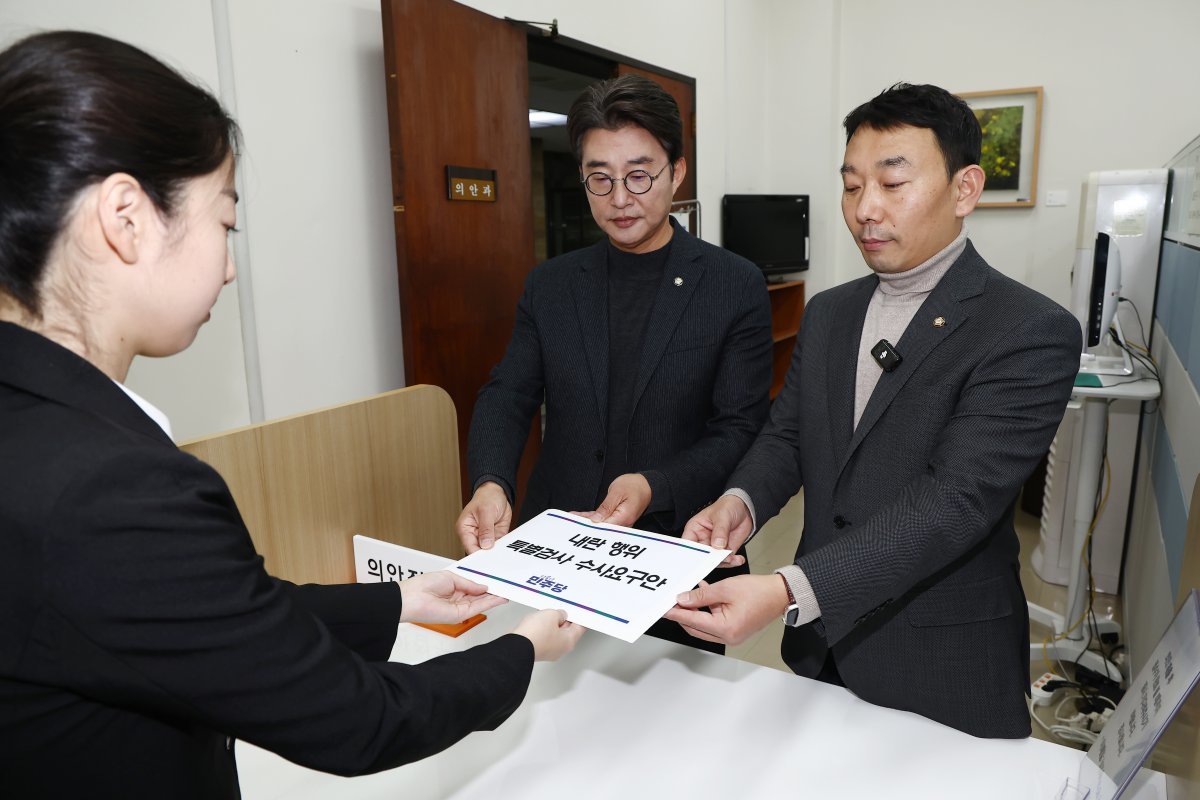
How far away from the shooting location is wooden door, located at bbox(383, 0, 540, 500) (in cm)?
241

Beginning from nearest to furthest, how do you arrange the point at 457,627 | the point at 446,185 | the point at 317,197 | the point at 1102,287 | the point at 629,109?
the point at 457,627, the point at 629,109, the point at 317,197, the point at 446,185, the point at 1102,287

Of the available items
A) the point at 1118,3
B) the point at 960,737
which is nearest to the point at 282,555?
the point at 960,737

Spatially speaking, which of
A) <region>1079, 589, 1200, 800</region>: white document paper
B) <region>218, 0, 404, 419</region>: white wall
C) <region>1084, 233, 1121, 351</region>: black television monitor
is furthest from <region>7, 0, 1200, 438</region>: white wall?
<region>1084, 233, 1121, 351</region>: black television monitor

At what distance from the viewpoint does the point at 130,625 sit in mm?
579

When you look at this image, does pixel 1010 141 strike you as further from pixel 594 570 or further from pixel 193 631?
pixel 193 631

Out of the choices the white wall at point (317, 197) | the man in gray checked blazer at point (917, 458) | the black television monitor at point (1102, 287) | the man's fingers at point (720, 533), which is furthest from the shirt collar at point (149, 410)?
the black television monitor at point (1102, 287)

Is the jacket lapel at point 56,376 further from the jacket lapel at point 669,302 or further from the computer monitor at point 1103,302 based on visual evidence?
the computer monitor at point 1103,302

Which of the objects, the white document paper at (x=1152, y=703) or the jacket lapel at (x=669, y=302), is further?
the jacket lapel at (x=669, y=302)

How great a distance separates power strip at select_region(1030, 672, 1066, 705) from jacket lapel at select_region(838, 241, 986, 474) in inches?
73.7

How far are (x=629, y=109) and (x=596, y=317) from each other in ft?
1.38

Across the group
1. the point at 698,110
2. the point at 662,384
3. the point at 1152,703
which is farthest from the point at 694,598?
the point at 698,110

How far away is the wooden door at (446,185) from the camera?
7.91 feet

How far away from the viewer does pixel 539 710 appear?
114 cm

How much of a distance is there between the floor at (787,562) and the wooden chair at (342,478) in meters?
1.10
